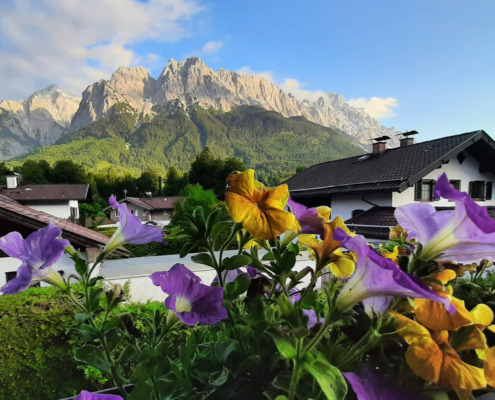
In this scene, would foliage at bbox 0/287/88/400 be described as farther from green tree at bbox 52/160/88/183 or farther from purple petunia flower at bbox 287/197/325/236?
green tree at bbox 52/160/88/183

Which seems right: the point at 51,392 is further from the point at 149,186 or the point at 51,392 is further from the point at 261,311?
the point at 149,186

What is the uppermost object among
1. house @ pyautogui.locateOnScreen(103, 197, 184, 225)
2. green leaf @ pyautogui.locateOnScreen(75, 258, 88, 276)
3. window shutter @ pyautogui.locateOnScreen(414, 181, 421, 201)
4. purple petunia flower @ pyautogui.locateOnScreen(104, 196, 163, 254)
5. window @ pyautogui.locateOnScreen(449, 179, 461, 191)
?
window @ pyautogui.locateOnScreen(449, 179, 461, 191)

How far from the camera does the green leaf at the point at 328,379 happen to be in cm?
22

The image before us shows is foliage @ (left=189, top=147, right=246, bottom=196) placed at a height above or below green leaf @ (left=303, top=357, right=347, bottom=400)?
above

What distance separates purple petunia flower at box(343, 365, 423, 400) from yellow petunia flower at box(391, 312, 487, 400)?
2cm

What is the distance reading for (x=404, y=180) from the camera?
793cm

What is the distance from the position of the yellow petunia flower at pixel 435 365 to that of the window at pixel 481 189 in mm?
10854

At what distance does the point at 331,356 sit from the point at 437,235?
15 centimetres

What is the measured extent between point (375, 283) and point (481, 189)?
11.4m

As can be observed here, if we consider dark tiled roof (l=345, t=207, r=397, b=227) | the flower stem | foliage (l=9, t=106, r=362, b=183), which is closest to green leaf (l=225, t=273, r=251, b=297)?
the flower stem

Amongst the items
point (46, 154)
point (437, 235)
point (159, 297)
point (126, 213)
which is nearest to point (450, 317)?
point (437, 235)

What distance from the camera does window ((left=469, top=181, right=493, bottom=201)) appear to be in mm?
9188

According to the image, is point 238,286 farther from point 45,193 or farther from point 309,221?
point 45,193

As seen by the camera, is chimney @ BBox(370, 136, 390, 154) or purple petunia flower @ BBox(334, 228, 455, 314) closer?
purple petunia flower @ BBox(334, 228, 455, 314)
